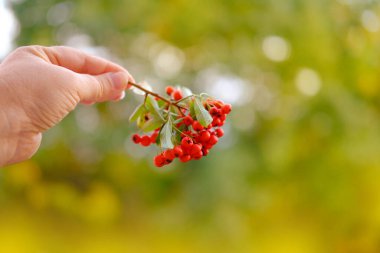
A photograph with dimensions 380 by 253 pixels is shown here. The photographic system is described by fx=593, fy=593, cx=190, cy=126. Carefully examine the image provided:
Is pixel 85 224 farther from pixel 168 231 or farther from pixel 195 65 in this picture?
pixel 195 65

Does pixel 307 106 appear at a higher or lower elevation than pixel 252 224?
higher

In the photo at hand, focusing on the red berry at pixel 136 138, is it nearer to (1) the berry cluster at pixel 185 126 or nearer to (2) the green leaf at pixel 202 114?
(1) the berry cluster at pixel 185 126

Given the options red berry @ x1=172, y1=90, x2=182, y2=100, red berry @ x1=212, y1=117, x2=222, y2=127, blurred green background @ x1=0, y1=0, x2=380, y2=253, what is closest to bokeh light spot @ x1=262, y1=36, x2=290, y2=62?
blurred green background @ x1=0, y1=0, x2=380, y2=253

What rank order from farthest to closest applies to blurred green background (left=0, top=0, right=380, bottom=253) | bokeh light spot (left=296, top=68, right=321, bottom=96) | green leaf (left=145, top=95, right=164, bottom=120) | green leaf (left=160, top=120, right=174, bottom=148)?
bokeh light spot (left=296, top=68, right=321, bottom=96) < blurred green background (left=0, top=0, right=380, bottom=253) < green leaf (left=145, top=95, right=164, bottom=120) < green leaf (left=160, top=120, right=174, bottom=148)

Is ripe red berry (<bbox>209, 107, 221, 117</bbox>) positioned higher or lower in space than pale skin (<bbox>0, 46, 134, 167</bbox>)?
higher

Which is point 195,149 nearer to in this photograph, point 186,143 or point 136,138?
point 186,143

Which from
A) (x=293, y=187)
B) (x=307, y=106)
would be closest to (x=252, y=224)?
(x=293, y=187)

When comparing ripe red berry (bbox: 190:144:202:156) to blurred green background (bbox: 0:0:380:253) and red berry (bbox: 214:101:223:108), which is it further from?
blurred green background (bbox: 0:0:380:253)
